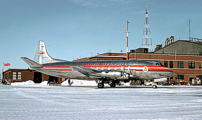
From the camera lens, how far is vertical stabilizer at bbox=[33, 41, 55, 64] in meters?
45.7

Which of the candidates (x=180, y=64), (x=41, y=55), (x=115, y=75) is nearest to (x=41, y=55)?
(x=41, y=55)

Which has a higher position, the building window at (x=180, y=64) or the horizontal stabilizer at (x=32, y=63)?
the building window at (x=180, y=64)

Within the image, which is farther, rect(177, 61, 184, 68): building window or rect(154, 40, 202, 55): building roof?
rect(154, 40, 202, 55): building roof

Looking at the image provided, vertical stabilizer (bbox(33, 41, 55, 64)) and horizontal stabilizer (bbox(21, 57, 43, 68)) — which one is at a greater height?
vertical stabilizer (bbox(33, 41, 55, 64))

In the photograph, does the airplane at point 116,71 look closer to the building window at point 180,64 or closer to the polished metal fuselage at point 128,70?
the polished metal fuselage at point 128,70

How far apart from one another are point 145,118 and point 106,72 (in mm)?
25862

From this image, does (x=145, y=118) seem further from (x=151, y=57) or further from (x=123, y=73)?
(x=151, y=57)

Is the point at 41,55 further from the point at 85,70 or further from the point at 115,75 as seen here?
the point at 115,75

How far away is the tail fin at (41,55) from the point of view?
45694 millimetres

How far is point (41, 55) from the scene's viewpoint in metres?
46.1

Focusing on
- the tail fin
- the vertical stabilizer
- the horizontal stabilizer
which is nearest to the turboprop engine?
the horizontal stabilizer

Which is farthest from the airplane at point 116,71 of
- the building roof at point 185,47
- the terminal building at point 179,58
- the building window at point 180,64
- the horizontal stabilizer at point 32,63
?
the building roof at point 185,47

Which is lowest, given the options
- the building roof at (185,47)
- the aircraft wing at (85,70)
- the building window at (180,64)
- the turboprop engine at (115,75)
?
the turboprop engine at (115,75)

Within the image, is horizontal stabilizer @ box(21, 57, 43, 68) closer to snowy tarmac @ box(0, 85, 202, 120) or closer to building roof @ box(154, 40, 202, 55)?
snowy tarmac @ box(0, 85, 202, 120)
